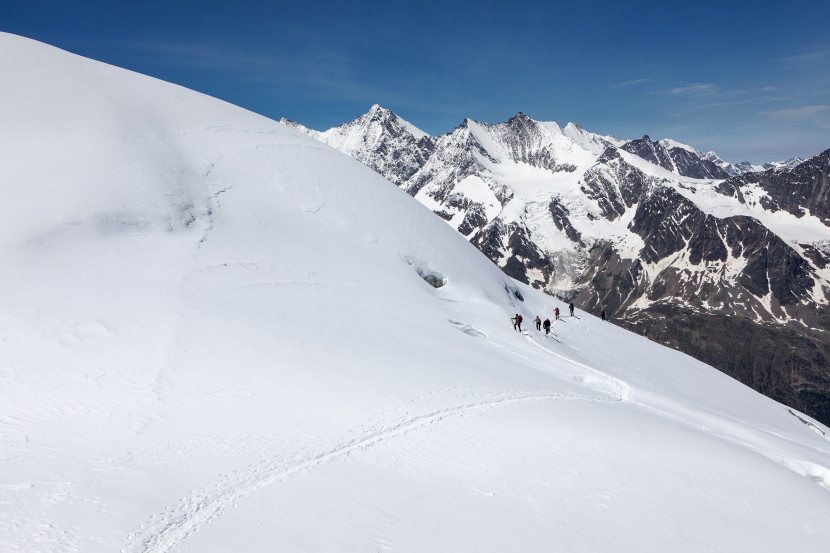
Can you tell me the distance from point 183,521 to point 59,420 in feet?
25.8

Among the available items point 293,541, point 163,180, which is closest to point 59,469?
point 293,541

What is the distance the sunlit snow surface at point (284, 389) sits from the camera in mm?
13211

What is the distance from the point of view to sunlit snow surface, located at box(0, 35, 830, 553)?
520 inches

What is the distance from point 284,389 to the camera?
68.8ft

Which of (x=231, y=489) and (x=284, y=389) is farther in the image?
(x=284, y=389)

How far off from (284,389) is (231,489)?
7.39 metres

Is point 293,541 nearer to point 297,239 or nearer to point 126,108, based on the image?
point 297,239

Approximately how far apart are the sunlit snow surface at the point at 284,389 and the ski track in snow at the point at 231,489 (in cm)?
Answer: 7

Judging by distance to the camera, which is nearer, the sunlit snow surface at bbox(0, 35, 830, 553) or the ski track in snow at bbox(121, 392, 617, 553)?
the ski track in snow at bbox(121, 392, 617, 553)

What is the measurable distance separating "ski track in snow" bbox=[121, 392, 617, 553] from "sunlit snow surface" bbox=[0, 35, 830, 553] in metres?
0.07

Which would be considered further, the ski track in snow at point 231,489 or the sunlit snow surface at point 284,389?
the sunlit snow surface at point 284,389

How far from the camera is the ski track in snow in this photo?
37.1 ft

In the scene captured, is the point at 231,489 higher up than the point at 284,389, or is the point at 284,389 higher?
the point at 284,389

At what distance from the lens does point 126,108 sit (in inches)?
1821
